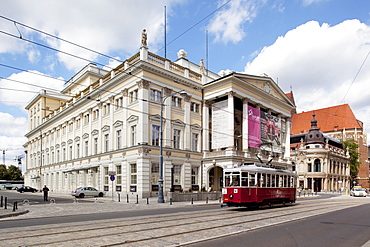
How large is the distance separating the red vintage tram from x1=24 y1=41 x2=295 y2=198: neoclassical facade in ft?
23.7

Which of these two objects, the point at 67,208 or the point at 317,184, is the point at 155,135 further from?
the point at 317,184

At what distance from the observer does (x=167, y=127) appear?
34.8m

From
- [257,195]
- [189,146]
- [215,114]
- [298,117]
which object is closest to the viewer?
[257,195]

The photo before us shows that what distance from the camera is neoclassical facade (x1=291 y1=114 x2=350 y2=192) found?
272 feet

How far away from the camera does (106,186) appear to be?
37906 mm

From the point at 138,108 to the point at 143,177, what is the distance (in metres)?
7.48

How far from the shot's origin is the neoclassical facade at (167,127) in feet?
109

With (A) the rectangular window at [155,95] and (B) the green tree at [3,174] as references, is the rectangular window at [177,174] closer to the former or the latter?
(A) the rectangular window at [155,95]

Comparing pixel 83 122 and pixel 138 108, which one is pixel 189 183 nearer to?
pixel 138 108

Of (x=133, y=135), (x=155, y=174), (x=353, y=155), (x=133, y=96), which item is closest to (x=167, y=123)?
(x=133, y=135)

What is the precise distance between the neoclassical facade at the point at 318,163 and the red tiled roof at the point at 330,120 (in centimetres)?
1620

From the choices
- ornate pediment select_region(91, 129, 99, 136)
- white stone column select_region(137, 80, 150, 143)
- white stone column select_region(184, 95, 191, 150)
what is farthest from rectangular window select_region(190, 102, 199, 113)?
ornate pediment select_region(91, 129, 99, 136)

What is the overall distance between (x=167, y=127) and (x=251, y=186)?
671 inches

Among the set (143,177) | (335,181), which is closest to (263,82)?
(143,177)
